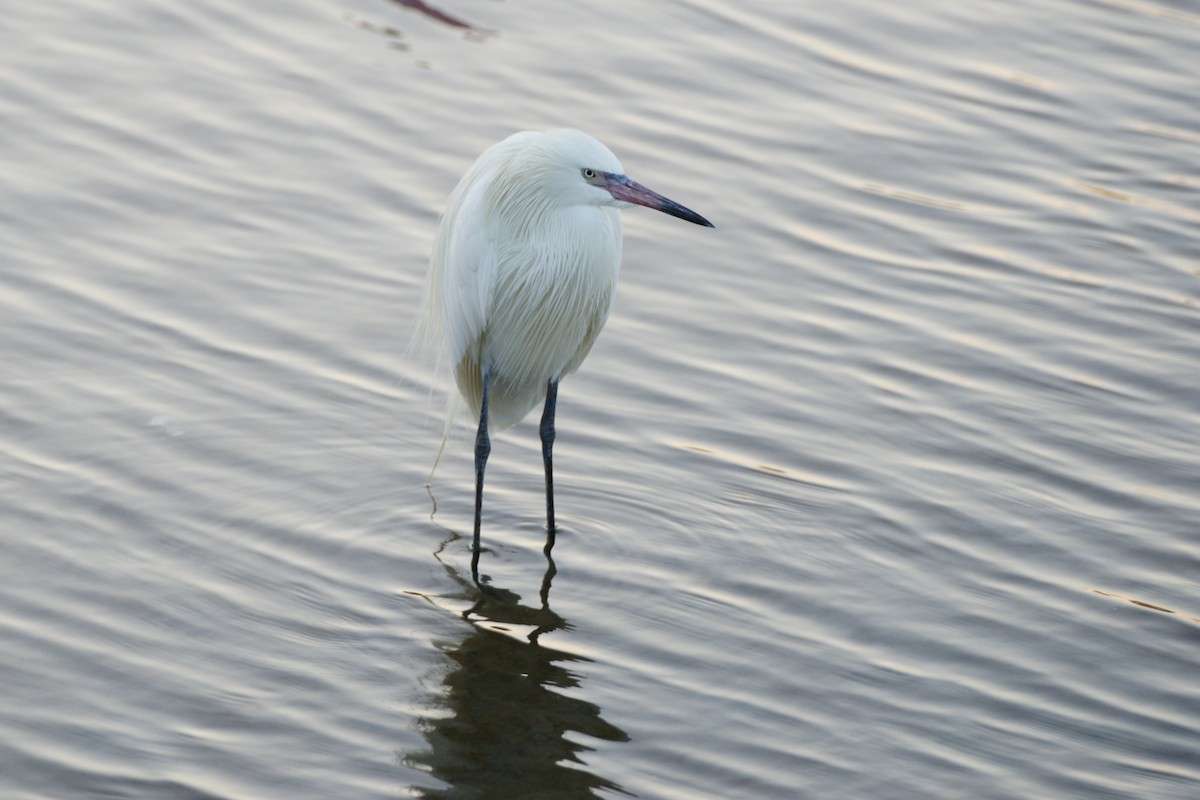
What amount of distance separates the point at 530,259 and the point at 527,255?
0.05ft

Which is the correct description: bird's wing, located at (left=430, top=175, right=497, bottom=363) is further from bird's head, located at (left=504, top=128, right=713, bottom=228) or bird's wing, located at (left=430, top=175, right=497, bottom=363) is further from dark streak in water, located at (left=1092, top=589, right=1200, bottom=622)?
dark streak in water, located at (left=1092, top=589, right=1200, bottom=622)

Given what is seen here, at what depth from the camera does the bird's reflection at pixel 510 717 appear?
154 inches

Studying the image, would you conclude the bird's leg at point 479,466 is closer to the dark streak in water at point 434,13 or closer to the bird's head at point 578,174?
the bird's head at point 578,174

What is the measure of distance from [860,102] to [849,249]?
1.38 m

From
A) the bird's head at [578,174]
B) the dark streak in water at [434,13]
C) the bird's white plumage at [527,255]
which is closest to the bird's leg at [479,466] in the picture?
the bird's white plumage at [527,255]

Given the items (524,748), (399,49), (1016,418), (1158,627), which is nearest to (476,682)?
(524,748)

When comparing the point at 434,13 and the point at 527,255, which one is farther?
the point at 434,13

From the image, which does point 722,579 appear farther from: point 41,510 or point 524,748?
point 41,510

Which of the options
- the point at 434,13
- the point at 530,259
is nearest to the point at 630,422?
the point at 530,259

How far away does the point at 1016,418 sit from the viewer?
5605 millimetres

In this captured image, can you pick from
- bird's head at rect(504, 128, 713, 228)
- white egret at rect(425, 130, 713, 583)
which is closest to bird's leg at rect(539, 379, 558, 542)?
white egret at rect(425, 130, 713, 583)

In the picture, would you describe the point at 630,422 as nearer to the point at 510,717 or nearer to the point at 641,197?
the point at 641,197

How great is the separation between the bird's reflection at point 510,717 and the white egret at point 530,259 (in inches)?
11.8

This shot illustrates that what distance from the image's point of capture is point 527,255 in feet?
15.4
